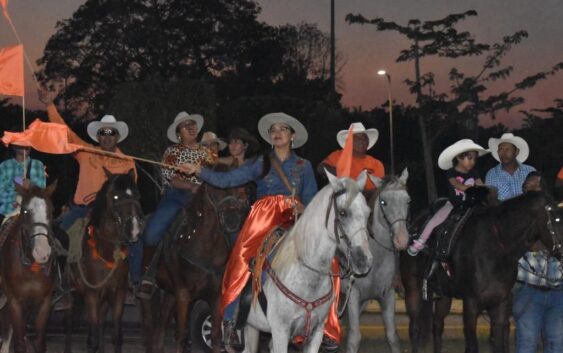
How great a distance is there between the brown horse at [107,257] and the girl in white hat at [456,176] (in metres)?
3.66

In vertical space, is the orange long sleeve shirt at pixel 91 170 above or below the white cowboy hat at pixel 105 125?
below

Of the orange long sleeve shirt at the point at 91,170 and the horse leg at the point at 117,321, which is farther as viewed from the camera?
the orange long sleeve shirt at the point at 91,170

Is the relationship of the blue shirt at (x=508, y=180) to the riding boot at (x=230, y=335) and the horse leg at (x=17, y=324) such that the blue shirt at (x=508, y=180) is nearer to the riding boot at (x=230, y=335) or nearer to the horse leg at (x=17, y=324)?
the riding boot at (x=230, y=335)

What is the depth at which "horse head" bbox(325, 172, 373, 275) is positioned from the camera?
726 cm

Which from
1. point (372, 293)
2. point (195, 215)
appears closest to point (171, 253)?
point (195, 215)

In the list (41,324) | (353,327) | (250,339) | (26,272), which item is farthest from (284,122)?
(41,324)

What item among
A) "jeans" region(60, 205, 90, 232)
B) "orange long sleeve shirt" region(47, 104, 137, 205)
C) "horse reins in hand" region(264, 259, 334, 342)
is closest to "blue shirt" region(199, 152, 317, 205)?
"horse reins in hand" region(264, 259, 334, 342)

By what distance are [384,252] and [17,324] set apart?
14.7ft

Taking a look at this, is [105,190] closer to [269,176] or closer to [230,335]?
[269,176]

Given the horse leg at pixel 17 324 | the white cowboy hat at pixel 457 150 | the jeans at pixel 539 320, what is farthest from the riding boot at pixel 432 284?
the horse leg at pixel 17 324

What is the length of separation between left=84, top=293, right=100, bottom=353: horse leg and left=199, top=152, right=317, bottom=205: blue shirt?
12.1ft

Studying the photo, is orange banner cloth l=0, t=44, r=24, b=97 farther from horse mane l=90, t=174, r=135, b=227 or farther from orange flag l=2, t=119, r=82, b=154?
horse mane l=90, t=174, r=135, b=227

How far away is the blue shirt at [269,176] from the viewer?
887 cm

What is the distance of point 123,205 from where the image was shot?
1129 cm
